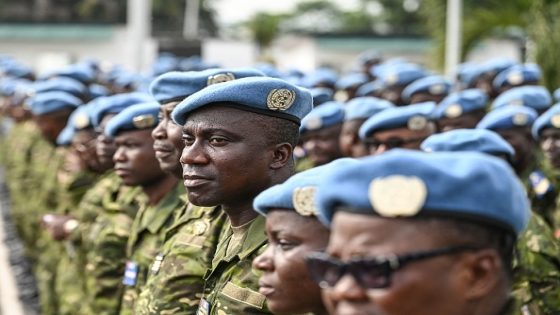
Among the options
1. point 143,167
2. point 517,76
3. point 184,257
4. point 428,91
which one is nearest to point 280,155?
point 184,257

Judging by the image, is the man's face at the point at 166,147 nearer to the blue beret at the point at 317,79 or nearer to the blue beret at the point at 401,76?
the blue beret at the point at 401,76

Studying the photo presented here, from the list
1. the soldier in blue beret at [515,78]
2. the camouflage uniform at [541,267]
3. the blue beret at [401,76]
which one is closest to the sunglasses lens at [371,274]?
the camouflage uniform at [541,267]

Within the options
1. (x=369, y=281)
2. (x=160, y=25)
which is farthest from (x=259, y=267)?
(x=160, y=25)

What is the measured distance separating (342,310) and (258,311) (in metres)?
1.17

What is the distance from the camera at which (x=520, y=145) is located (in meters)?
5.73

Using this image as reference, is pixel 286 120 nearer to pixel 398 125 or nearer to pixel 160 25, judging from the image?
pixel 398 125

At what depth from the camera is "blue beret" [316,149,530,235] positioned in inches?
82.9

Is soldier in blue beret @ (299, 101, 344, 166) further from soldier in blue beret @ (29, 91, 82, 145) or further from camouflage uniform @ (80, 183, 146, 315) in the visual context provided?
soldier in blue beret @ (29, 91, 82, 145)

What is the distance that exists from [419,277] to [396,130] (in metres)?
3.54

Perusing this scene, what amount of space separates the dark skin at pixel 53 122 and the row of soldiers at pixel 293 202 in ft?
0.07

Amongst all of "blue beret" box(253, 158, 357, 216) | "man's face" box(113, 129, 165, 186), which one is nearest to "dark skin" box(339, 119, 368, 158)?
"man's face" box(113, 129, 165, 186)

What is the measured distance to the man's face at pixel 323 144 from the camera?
6771 mm

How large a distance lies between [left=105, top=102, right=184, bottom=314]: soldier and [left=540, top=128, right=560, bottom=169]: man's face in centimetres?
220

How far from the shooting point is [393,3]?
46.2m
